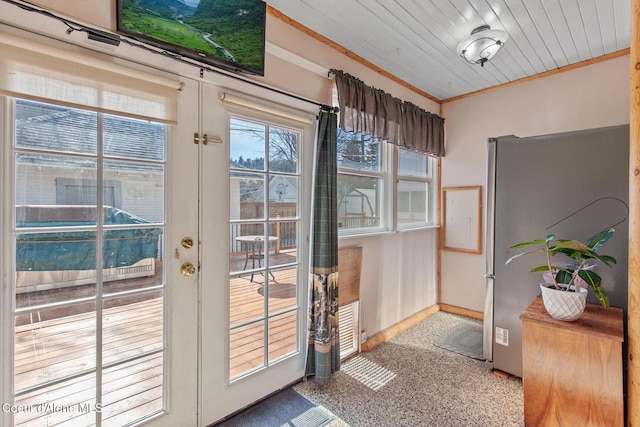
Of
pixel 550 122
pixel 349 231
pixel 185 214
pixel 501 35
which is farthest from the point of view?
pixel 550 122

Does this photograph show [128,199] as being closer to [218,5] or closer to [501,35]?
[218,5]

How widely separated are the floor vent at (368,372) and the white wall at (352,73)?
1.10ft

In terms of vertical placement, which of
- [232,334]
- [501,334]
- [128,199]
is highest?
[128,199]

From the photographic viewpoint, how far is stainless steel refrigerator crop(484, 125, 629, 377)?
178cm

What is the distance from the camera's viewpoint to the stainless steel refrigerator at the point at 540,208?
1783 mm

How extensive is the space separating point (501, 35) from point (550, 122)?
4.35ft

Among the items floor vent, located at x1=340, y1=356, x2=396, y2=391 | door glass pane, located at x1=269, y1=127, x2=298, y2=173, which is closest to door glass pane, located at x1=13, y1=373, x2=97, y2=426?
door glass pane, located at x1=269, y1=127, x2=298, y2=173

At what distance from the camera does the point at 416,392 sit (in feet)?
6.62

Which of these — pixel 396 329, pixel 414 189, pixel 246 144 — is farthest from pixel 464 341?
pixel 246 144

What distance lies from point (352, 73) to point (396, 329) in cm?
247

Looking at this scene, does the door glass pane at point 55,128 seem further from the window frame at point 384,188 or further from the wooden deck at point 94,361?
the window frame at point 384,188

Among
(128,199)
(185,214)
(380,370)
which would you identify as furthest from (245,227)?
(380,370)

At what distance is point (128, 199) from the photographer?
4.68 ft

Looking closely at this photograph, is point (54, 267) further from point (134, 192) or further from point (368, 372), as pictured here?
point (368, 372)
